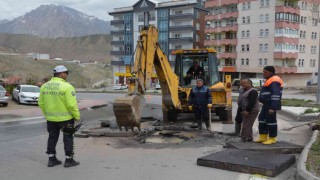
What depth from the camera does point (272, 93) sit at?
362 inches

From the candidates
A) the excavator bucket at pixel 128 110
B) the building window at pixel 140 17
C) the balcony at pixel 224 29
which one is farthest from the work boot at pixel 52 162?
the building window at pixel 140 17

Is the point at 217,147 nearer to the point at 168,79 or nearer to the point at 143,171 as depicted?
the point at 143,171

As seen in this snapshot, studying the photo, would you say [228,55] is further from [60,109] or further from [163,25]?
[60,109]

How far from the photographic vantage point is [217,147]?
978 centimetres

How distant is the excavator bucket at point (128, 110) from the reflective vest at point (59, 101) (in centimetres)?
305

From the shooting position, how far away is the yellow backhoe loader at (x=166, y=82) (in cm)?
1070

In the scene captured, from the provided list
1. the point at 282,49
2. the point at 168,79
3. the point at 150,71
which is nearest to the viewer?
the point at 150,71

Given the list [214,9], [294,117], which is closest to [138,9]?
[214,9]

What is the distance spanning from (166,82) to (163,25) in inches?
2856

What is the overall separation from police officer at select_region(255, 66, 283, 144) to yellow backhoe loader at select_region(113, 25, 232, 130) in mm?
3322

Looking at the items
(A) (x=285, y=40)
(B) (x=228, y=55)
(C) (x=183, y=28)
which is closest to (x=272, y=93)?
(A) (x=285, y=40)

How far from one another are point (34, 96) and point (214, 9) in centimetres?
5794

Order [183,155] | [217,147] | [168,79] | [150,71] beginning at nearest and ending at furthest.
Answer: [183,155] → [217,147] → [150,71] → [168,79]

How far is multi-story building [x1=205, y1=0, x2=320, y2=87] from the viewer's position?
6600cm
